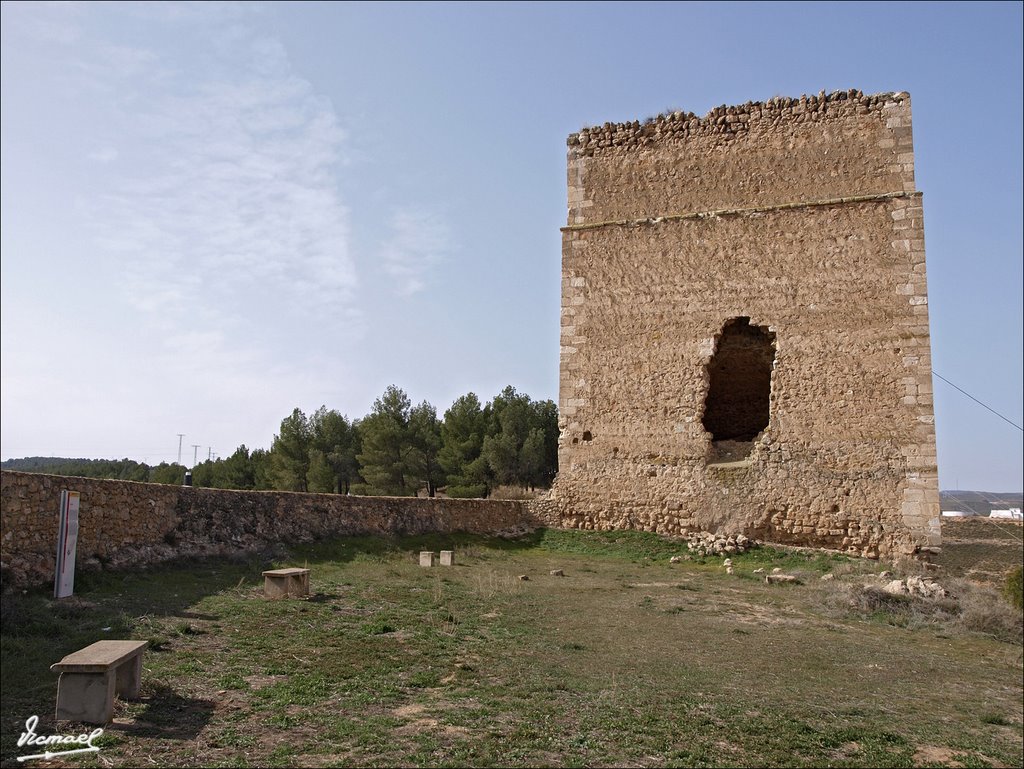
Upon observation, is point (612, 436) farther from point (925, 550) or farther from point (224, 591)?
point (224, 591)

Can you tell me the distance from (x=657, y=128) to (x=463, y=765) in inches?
550

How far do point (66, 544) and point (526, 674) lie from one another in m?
5.12

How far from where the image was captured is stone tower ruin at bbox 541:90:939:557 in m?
13.3

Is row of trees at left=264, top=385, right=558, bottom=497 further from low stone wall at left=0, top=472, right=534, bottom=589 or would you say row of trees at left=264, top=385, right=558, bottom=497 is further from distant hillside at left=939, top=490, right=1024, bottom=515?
distant hillside at left=939, top=490, right=1024, bottom=515

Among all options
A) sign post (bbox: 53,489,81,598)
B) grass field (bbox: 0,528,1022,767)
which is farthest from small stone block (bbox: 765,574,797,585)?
sign post (bbox: 53,489,81,598)

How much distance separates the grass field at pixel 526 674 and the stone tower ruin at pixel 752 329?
3877mm

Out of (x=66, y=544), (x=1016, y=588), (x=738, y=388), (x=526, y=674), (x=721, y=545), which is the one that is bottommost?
(x=526, y=674)

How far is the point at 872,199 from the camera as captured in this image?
45.4 feet

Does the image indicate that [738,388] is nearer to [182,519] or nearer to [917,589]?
[917,589]

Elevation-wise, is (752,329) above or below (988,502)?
above

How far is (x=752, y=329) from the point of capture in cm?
1480

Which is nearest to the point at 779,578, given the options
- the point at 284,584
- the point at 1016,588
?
the point at 284,584

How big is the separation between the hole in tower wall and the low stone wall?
4.29 metres

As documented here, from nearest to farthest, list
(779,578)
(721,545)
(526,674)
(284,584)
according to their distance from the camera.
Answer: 1. (526,674)
2. (284,584)
3. (779,578)
4. (721,545)
